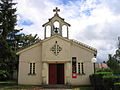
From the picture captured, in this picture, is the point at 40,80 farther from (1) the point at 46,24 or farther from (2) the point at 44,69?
(1) the point at 46,24

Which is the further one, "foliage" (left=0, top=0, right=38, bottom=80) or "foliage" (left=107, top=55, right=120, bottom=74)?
"foliage" (left=107, top=55, right=120, bottom=74)

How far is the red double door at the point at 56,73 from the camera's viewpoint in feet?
72.8

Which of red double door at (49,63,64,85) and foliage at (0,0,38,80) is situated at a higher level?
foliage at (0,0,38,80)

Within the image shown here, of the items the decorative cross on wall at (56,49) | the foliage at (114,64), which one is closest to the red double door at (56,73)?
the decorative cross on wall at (56,49)

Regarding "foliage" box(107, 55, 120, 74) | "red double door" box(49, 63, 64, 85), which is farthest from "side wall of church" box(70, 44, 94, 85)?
"foliage" box(107, 55, 120, 74)

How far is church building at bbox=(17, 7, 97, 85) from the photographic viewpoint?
21.4 m

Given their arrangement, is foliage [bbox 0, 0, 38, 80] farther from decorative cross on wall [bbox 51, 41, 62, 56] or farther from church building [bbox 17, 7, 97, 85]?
decorative cross on wall [bbox 51, 41, 62, 56]

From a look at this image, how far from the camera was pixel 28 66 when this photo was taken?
22062 millimetres

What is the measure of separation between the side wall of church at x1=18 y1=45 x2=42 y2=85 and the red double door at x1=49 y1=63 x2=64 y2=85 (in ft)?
4.96

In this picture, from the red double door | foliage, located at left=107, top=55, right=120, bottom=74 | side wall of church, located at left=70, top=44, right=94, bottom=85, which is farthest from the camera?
foliage, located at left=107, top=55, right=120, bottom=74

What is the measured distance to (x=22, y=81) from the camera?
71.2ft

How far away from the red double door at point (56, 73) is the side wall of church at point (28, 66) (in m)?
1.51

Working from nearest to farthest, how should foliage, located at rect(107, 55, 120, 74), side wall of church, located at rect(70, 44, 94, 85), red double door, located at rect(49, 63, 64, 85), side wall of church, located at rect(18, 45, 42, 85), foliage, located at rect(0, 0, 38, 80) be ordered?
side wall of church, located at rect(70, 44, 94, 85)
side wall of church, located at rect(18, 45, 42, 85)
red double door, located at rect(49, 63, 64, 85)
foliage, located at rect(0, 0, 38, 80)
foliage, located at rect(107, 55, 120, 74)

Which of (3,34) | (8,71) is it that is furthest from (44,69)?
(3,34)
